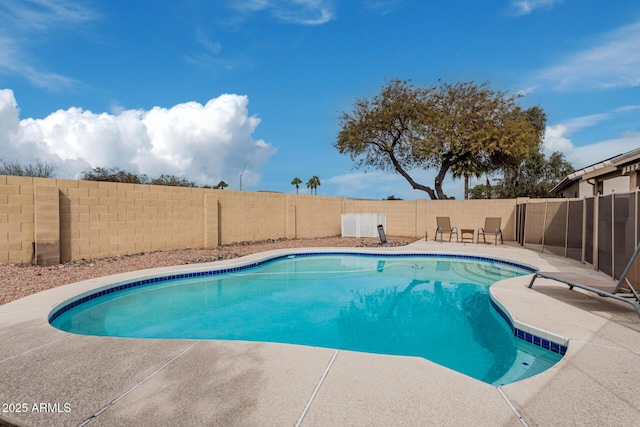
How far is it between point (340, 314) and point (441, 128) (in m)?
17.3

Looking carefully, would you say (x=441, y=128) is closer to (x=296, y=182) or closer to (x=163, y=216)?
(x=163, y=216)

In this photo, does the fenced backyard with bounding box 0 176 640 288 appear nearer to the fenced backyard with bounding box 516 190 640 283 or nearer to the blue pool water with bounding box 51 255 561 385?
the fenced backyard with bounding box 516 190 640 283

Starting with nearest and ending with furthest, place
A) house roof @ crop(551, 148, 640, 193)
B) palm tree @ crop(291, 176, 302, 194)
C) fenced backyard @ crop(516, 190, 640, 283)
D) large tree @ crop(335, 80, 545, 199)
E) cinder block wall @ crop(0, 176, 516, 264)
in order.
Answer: fenced backyard @ crop(516, 190, 640, 283)
cinder block wall @ crop(0, 176, 516, 264)
house roof @ crop(551, 148, 640, 193)
large tree @ crop(335, 80, 545, 199)
palm tree @ crop(291, 176, 302, 194)

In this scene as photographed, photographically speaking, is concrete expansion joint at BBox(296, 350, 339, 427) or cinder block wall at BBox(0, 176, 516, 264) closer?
concrete expansion joint at BBox(296, 350, 339, 427)

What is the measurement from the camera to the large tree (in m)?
19.9

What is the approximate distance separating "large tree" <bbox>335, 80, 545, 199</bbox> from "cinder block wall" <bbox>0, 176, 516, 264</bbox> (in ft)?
18.8

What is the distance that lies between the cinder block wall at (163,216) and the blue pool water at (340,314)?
3.18 meters

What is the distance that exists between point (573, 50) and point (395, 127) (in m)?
12.5

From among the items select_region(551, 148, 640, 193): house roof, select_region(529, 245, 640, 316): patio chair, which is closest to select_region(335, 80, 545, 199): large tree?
select_region(551, 148, 640, 193): house roof

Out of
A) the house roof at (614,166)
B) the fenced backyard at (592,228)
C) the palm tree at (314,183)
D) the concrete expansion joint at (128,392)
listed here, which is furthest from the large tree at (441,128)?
the palm tree at (314,183)

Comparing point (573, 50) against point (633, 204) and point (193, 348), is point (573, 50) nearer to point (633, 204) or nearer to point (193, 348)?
point (633, 204)

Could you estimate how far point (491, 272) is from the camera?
905 centimetres

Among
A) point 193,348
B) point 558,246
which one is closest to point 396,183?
point 558,246

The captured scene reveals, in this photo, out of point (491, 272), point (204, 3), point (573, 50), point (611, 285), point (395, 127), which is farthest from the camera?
point (395, 127)
